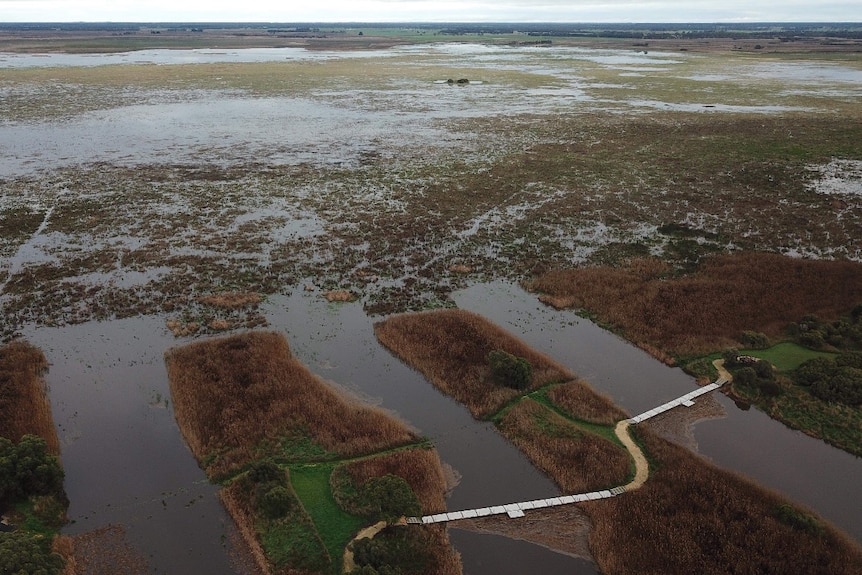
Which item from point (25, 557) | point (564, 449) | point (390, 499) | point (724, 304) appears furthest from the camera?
point (724, 304)

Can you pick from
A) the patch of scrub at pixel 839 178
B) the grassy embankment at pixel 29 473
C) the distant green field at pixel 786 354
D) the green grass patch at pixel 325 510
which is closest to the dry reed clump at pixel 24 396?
the grassy embankment at pixel 29 473

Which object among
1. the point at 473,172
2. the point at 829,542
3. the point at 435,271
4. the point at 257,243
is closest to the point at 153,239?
the point at 257,243

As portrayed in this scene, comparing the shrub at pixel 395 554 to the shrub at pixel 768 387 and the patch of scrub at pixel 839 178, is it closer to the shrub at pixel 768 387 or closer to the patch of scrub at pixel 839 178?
the shrub at pixel 768 387

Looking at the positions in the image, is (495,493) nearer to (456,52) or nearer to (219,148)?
(219,148)

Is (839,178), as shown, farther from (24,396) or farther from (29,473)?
(24,396)

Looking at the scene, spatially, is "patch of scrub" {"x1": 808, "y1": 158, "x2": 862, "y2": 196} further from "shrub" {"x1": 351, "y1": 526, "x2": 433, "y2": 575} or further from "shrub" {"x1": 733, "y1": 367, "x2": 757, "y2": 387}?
"shrub" {"x1": 351, "y1": 526, "x2": 433, "y2": 575}

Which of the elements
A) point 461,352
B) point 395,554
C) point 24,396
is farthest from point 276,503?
point 24,396

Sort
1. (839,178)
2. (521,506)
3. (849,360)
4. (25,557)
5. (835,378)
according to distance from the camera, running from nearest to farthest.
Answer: (25,557)
(521,506)
(835,378)
(849,360)
(839,178)

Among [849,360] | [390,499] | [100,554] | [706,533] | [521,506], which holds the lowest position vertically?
[100,554]
